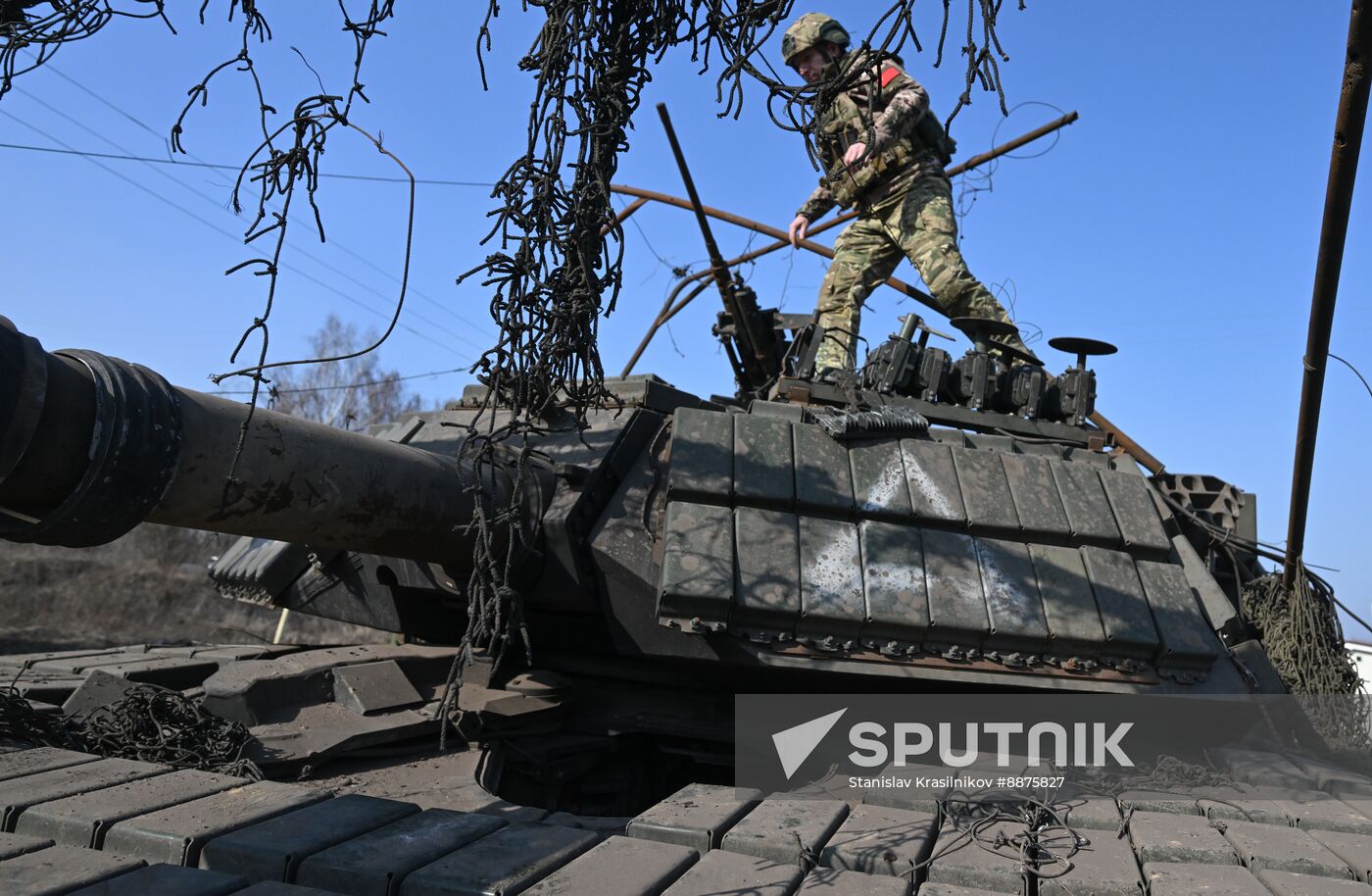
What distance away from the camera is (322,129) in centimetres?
381

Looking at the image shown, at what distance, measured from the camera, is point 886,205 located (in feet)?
23.4

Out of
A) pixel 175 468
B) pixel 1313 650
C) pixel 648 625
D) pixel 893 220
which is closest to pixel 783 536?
pixel 648 625

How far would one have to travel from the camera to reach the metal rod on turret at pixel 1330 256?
3777 millimetres

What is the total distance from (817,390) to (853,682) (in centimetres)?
169

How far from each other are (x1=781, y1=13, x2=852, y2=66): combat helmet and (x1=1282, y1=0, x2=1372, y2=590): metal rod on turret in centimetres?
342

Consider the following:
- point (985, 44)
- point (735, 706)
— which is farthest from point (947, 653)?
point (985, 44)

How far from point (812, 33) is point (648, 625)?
416 centimetres

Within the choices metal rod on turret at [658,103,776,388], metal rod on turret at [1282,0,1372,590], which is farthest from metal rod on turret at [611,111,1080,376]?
metal rod on turret at [1282,0,1372,590]

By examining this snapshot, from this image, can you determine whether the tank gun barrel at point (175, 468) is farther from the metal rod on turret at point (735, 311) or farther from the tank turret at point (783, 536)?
the metal rod on turret at point (735, 311)

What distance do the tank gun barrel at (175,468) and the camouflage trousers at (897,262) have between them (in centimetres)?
291

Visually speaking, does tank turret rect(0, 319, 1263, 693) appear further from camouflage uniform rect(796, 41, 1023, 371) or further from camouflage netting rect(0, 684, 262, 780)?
camouflage uniform rect(796, 41, 1023, 371)

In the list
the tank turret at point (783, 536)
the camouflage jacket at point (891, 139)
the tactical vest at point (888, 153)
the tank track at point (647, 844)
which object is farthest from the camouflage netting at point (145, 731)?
the tactical vest at point (888, 153)

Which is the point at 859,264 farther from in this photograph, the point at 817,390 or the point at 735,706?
the point at 735,706

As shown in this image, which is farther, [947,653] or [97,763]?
[947,653]
